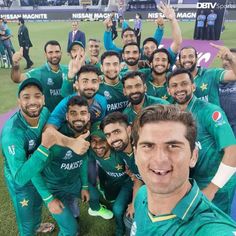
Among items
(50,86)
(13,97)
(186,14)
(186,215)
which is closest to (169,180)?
(186,215)

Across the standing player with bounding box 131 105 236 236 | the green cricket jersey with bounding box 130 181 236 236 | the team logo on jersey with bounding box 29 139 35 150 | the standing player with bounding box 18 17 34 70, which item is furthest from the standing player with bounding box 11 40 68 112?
the standing player with bounding box 18 17 34 70

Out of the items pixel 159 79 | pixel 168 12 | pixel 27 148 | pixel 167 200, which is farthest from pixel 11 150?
pixel 168 12

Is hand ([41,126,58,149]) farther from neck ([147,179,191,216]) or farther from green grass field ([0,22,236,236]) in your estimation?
green grass field ([0,22,236,236])

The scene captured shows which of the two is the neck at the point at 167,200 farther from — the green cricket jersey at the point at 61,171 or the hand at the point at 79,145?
the green cricket jersey at the point at 61,171

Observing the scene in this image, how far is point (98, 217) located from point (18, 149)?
1922 mm

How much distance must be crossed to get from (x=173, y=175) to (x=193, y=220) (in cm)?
30

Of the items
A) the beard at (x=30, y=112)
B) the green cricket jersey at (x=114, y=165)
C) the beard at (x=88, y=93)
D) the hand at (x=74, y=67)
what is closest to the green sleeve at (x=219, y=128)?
the green cricket jersey at (x=114, y=165)

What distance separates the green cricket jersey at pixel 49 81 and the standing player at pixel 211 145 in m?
2.61

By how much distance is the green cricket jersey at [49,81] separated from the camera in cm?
548

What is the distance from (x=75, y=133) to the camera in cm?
367

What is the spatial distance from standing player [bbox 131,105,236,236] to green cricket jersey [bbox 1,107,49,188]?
1476mm

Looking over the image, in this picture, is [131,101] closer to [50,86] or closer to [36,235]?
[50,86]

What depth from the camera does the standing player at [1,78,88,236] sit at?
3.00m

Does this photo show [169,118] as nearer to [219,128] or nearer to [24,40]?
[219,128]
